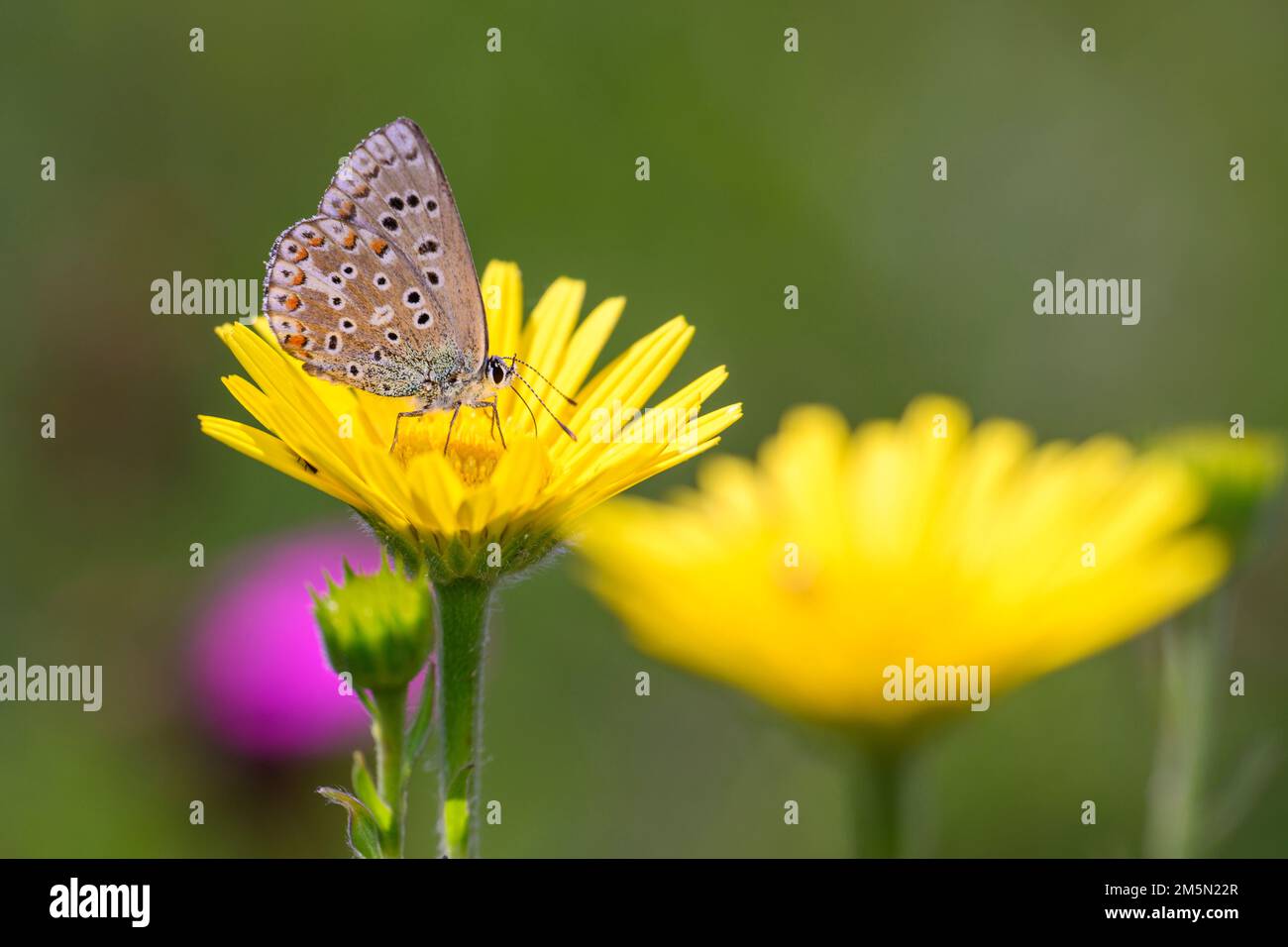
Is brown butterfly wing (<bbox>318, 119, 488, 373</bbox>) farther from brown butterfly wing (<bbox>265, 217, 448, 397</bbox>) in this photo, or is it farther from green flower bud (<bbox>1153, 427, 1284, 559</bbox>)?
green flower bud (<bbox>1153, 427, 1284, 559</bbox>)

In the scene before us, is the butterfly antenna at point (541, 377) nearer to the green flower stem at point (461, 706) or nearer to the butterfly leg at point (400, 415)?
the butterfly leg at point (400, 415)

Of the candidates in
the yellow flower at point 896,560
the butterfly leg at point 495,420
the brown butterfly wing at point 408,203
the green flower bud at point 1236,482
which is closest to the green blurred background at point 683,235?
the green flower bud at point 1236,482

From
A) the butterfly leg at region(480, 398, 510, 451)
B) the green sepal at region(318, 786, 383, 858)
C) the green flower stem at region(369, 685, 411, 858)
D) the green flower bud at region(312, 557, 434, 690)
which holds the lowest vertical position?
the green sepal at region(318, 786, 383, 858)

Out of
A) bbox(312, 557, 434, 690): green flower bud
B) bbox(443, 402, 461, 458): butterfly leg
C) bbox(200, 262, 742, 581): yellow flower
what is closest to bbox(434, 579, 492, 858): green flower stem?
bbox(200, 262, 742, 581): yellow flower

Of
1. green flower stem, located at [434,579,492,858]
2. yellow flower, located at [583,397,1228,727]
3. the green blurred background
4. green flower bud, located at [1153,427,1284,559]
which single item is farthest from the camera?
the green blurred background

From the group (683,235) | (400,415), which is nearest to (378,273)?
(400,415)
